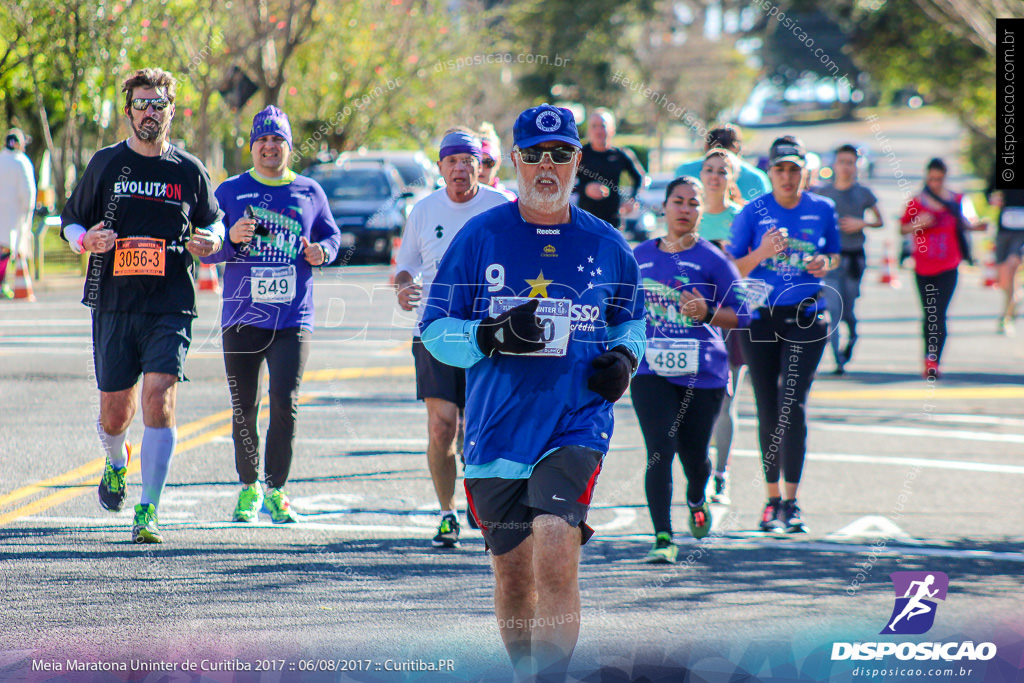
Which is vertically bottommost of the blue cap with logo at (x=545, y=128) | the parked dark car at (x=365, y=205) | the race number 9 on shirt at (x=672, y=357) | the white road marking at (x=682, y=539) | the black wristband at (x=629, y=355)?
the white road marking at (x=682, y=539)

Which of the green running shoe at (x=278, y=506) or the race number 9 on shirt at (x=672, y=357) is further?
the green running shoe at (x=278, y=506)

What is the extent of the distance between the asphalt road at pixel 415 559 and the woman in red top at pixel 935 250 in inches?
51.4

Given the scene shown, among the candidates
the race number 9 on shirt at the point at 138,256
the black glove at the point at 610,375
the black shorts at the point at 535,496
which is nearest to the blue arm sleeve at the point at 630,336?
the black glove at the point at 610,375

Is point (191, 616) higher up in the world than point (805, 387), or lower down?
lower down

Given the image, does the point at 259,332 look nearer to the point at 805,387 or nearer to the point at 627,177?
the point at 805,387

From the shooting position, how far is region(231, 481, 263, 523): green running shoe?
690 centimetres

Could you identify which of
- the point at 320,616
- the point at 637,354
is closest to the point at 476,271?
the point at 637,354

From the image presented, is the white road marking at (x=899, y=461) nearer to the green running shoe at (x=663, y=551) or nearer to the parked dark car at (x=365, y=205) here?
the green running shoe at (x=663, y=551)

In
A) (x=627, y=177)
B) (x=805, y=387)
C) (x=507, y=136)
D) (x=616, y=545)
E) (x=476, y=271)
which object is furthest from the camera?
(x=507, y=136)

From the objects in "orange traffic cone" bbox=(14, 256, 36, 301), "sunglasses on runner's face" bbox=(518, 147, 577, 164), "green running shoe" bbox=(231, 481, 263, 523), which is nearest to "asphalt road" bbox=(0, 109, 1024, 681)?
"green running shoe" bbox=(231, 481, 263, 523)

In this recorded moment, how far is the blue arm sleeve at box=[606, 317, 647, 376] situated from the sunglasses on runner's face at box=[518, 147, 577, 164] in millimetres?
589

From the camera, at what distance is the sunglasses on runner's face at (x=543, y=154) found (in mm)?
4285

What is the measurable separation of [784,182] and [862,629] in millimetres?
2885

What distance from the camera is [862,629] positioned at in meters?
5.39
